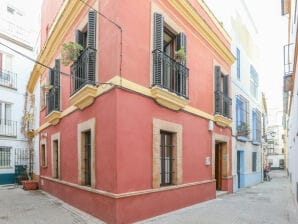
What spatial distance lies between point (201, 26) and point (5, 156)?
1317 centimetres

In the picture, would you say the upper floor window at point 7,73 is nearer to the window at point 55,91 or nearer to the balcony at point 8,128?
the balcony at point 8,128

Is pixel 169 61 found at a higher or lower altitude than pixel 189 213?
higher

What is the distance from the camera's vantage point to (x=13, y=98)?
1764 centimetres

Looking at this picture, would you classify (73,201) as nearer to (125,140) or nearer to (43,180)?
(125,140)

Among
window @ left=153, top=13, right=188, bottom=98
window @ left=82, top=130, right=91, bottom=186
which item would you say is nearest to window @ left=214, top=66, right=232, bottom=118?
window @ left=153, top=13, right=188, bottom=98

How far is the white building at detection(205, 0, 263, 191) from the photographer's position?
1444 cm

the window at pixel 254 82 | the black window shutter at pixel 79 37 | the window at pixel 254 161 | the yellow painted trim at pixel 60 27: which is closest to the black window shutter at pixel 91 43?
the black window shutter at pixel 79 37

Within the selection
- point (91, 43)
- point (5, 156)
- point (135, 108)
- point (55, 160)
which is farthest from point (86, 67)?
point (5, 156)

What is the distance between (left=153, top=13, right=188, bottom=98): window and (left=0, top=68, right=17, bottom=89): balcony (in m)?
11.9

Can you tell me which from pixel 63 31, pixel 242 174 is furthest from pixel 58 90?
pixel 242 174

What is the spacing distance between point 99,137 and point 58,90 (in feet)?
14.3

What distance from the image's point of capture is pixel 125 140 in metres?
6.75

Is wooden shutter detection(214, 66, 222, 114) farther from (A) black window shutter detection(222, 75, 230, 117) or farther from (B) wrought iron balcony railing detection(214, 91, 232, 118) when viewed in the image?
(A) black window shutter detection(222, 75, 230, 117)

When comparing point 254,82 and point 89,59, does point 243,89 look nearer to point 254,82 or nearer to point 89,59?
point 254,82
